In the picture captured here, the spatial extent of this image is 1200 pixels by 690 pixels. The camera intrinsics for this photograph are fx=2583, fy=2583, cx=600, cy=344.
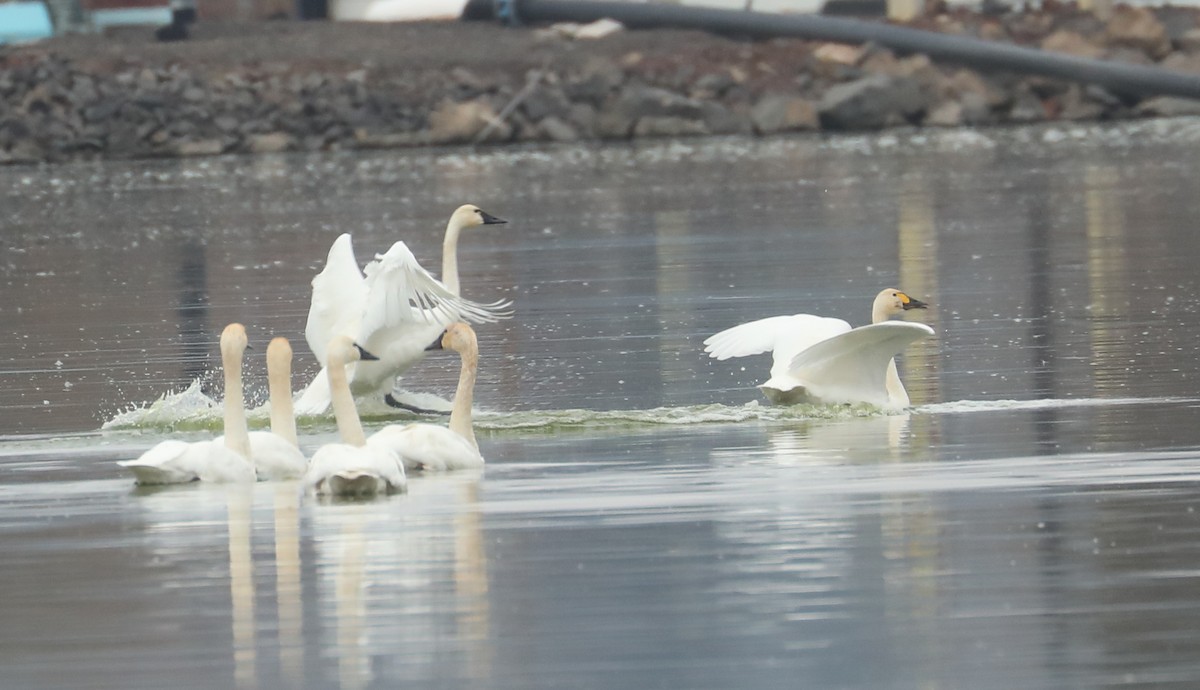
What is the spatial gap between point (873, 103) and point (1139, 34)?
5.95 m

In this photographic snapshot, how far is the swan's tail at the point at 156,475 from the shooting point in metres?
10.3

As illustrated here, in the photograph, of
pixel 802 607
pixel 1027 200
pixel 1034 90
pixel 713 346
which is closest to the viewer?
pixel 802 607

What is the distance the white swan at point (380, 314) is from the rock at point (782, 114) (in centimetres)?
3409

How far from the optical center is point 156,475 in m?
10.4

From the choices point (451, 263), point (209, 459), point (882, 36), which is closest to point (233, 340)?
point (209, 459)

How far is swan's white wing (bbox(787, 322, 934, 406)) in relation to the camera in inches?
479

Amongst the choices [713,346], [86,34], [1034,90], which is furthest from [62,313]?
[86,34]

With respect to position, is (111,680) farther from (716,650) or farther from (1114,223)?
(1114,223)

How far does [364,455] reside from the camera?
32.8 ft

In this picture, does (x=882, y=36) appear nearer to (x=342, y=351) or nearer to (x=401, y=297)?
(x=401, y=297)

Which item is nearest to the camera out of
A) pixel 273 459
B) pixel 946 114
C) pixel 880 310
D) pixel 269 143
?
pixel 273 459

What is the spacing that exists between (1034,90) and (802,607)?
135ft

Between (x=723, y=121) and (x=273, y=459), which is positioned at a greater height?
(x=723, y=121)

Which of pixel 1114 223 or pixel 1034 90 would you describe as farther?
pixel 1034 90
